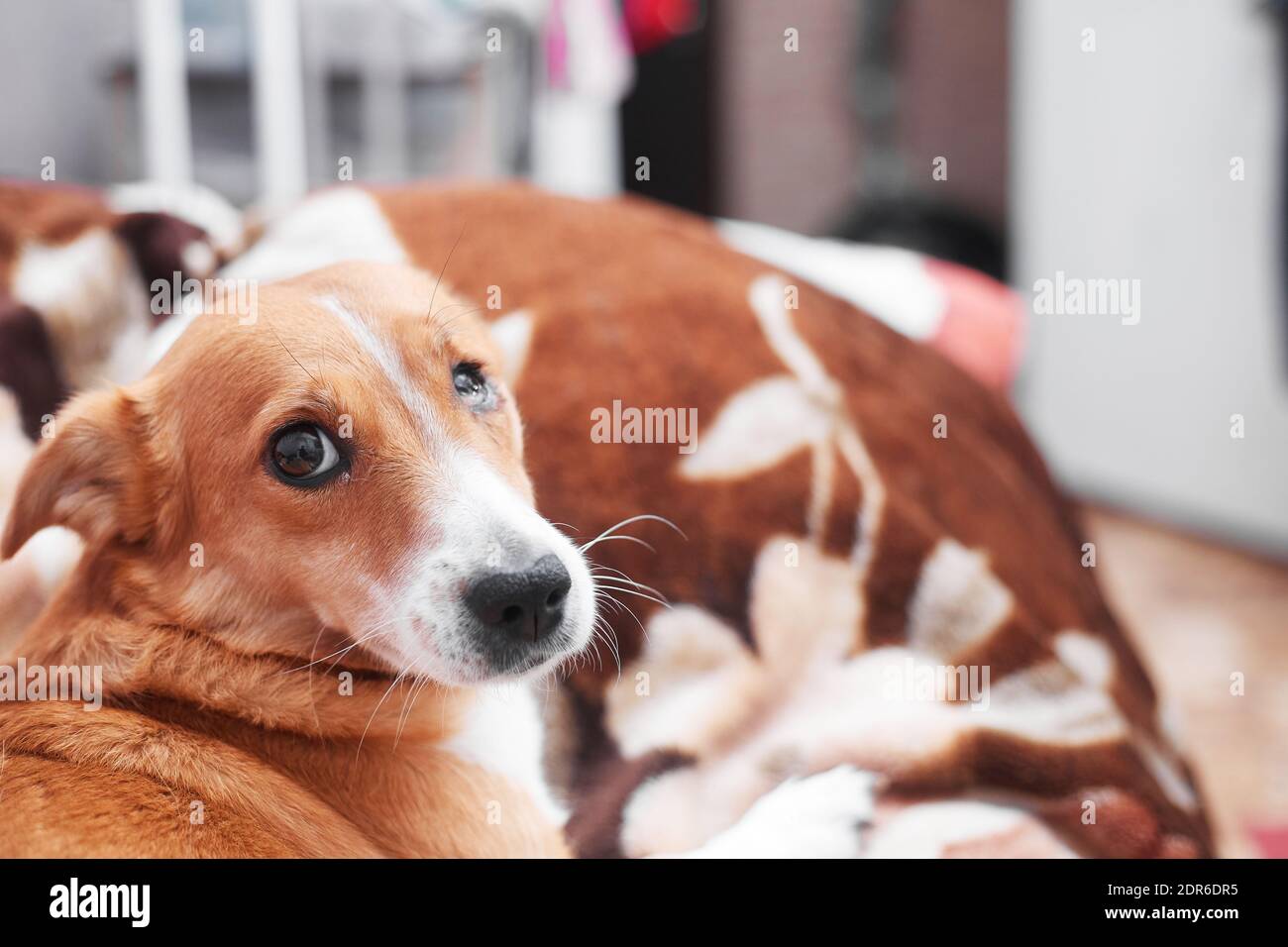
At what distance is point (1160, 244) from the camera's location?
11.5 feet

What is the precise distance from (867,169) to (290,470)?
13.0 ft

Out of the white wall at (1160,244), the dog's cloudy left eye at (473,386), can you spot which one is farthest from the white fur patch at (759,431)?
the white wall at (1160,244)

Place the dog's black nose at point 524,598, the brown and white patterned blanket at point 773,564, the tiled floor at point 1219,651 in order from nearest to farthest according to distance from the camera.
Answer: the dog's black nose at point 524,598
the brown and white patterned blanket at point 773,564
the tiled floor at point 1219,651

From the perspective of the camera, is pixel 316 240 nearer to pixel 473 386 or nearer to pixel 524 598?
pixel 473 386

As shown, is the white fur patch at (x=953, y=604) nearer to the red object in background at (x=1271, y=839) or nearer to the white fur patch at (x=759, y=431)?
the white fur patch at (x=759, y=431)

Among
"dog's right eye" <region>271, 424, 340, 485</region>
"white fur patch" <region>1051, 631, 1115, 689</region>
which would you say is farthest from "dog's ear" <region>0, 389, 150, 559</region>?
"white fur patch" <region>1051, 631, 1115, 689</region>

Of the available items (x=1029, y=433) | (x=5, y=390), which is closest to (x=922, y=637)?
(x=1029, y=433)

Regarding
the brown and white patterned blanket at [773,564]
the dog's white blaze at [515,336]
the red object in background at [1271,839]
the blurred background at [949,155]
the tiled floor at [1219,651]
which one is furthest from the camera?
the tiled floor at [1219,651]

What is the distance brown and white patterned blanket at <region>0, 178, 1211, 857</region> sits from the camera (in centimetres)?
97

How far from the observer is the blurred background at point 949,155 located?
1488mm

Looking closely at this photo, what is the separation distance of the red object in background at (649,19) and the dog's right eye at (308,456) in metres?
3.32

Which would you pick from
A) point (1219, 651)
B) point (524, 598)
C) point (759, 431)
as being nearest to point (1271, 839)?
point (1219, 651)

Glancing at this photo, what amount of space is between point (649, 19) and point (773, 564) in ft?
10.1
